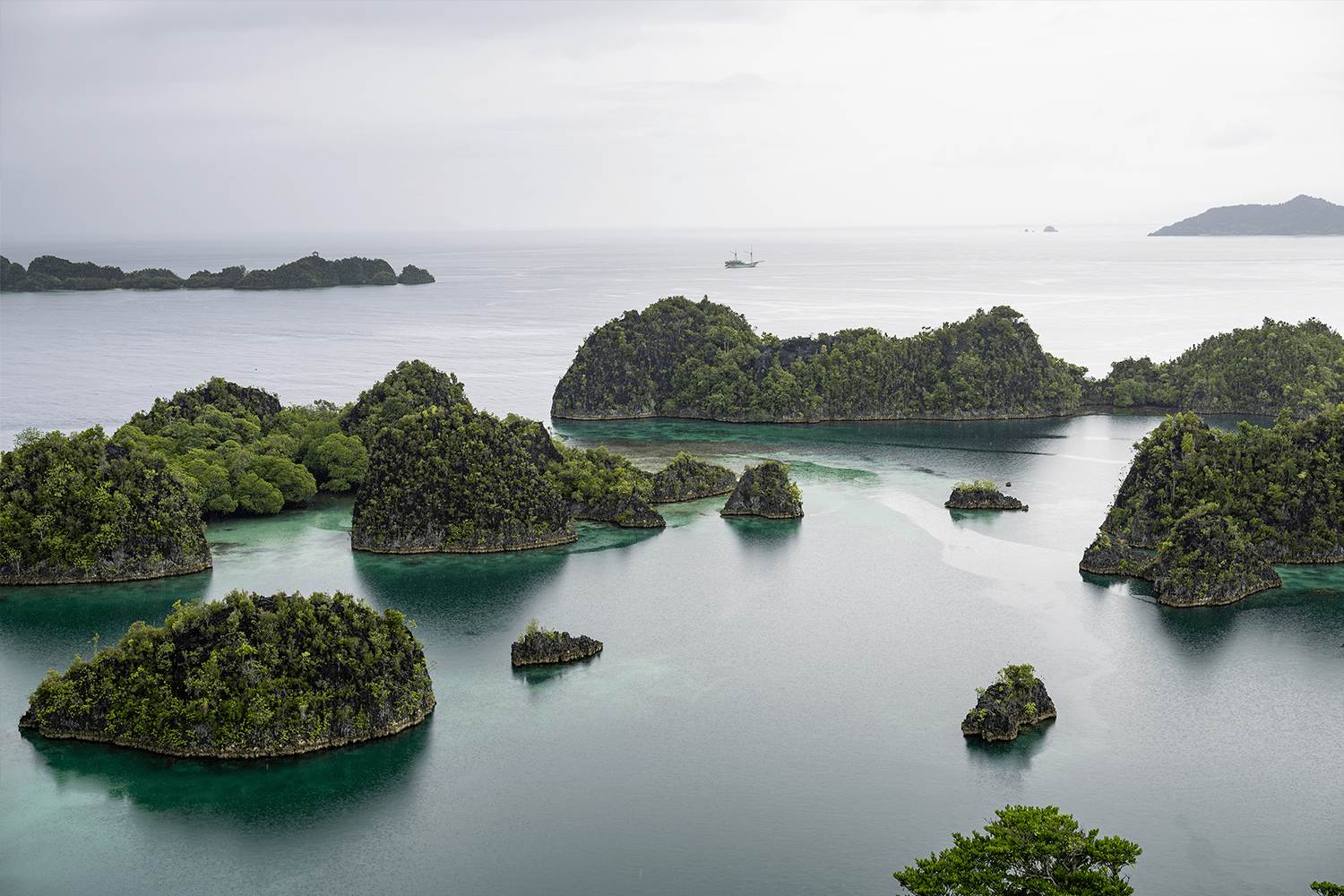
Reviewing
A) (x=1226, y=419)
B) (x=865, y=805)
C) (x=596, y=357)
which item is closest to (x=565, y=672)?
(x=865, y=805)

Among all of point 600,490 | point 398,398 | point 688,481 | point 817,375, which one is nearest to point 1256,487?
point 688,481

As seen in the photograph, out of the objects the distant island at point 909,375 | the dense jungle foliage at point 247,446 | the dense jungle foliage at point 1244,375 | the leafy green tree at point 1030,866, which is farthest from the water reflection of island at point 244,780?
the dense jungle foliage at point 1244,375

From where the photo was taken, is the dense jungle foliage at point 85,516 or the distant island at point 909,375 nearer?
the dense jungle foliage at point 85,516

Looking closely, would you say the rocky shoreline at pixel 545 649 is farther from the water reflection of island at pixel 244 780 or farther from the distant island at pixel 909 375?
the distant island at pixel 909 375

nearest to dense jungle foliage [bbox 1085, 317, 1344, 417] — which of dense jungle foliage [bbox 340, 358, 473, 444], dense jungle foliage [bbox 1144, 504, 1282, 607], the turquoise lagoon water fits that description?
the turquoise lagoon water

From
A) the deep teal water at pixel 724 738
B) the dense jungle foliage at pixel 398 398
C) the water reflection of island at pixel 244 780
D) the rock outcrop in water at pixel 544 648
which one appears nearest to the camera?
the deep teal water at pixel 724 738

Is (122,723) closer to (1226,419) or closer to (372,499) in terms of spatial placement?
(372,499)
